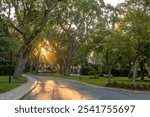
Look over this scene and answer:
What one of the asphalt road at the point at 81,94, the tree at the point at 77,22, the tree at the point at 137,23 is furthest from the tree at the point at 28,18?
the tree at the point at 77,22

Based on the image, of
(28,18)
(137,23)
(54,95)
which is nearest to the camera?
(54,95)

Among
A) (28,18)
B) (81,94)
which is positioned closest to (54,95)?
(81,94)

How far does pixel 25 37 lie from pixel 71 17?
1253 inches

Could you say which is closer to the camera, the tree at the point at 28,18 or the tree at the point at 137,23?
the tree at the point at 137,23

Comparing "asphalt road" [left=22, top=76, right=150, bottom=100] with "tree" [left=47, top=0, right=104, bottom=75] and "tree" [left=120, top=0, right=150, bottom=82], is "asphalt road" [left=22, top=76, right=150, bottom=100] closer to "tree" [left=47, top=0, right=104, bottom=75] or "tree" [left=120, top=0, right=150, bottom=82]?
"tree" [left=120, top=0, right=150, bottom=82]

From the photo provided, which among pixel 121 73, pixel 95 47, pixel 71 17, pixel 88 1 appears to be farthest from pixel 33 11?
pixel 121 73

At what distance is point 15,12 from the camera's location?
169ft

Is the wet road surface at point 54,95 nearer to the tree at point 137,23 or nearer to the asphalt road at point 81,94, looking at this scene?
the asphalt road at point 81,94

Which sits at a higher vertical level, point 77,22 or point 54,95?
point 77,22

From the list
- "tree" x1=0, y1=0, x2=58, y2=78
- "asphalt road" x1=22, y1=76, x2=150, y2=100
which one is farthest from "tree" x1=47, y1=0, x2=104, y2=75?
"asphalt road" x1=22, y1=76, x2=150, y2=100

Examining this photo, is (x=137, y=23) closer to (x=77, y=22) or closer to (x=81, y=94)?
(x=81, y=94)

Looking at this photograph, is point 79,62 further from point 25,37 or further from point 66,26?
point 25,37

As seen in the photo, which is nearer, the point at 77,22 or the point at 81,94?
the point at 81,94

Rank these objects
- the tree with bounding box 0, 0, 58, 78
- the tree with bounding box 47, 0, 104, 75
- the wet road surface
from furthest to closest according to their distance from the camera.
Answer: the tree with bounding box 47, 0, 104, 75 < the tree with bounding box 0, 0, 58, 78 < the wet road surface
